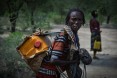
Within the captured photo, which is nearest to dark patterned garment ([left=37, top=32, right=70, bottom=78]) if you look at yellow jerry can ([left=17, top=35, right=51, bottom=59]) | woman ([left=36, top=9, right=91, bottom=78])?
woman ([left=36, top=9, right=91, bottom=78])

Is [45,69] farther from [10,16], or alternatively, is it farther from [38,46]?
[10,16]

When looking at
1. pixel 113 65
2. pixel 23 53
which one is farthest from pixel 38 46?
pixel 113 65

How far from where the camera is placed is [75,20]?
4184mm

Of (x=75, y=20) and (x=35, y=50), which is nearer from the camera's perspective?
(x=75, y=20)

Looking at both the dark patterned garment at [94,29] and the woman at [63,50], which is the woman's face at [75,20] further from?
the dark patterned garment at [94,29]

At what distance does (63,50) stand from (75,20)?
38cm

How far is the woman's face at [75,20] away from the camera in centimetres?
418

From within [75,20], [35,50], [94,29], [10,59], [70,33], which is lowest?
[94,29]

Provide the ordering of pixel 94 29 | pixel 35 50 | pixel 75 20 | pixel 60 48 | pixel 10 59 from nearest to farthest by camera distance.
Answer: pixel 60 48 → pixel 75 20 → pixel 35 50 → pixel 10 59 → pixel 94 29

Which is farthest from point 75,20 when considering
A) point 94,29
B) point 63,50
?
point 94,29

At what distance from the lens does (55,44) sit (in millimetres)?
4070

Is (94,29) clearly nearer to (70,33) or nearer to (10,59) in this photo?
(10,59)

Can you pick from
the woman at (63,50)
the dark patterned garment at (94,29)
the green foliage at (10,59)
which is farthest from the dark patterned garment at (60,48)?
→ the dark patterned garment at (94,29)

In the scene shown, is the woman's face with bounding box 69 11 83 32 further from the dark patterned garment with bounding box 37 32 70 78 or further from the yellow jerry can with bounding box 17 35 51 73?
the yellow jerry can with bounding box 17 35 51 73
